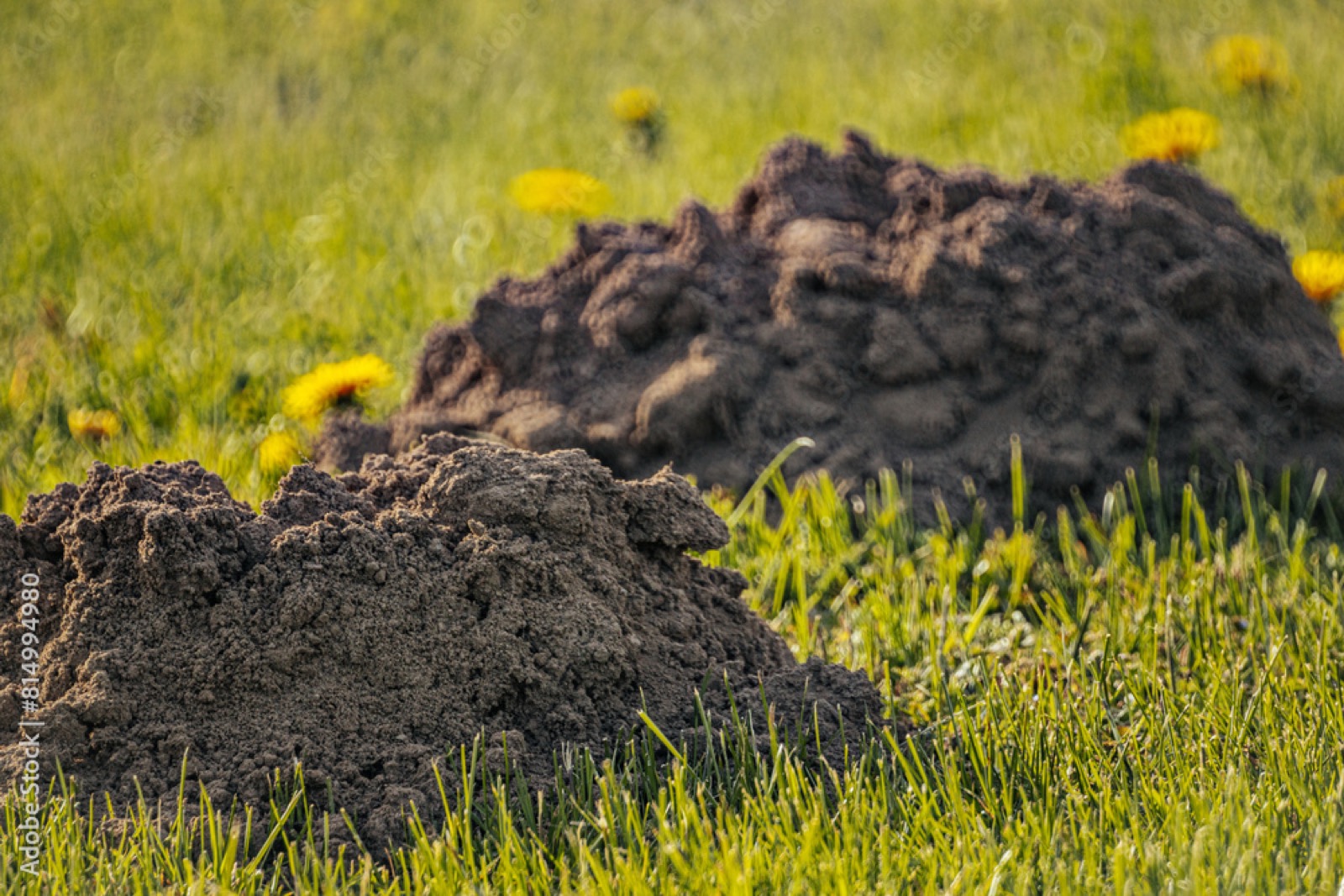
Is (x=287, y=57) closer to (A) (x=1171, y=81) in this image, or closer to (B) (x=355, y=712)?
(A) (x=1171, y=81)

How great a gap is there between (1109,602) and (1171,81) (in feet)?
16.4

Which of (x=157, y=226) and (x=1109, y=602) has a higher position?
(x=157, y=226)

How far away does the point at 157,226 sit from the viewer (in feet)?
19.9

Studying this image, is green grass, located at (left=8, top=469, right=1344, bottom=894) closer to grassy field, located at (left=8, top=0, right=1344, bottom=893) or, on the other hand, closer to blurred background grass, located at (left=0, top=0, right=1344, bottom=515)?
grassy field, located at (left=8, top=0, right=1344, bottom=893)

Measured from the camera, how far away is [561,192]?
18.3 feet

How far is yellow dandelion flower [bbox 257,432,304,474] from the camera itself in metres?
3.70

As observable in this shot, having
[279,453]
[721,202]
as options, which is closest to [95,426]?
[279,453]

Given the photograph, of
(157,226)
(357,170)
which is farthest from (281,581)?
(357,170)

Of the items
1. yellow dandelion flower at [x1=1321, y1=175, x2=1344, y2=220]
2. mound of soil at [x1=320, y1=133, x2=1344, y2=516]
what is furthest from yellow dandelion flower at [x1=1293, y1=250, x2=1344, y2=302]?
yellow dandelion flower at [x1=1321, y1=175, x2=1344, y2=220]

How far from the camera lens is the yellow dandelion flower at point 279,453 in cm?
370

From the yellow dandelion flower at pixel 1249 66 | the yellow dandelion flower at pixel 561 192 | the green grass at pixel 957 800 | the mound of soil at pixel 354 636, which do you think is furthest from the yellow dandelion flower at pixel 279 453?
the yellow dandelion flower at pixel 1249 66

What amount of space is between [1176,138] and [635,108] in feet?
9.17

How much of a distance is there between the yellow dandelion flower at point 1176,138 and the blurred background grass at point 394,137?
69 centimetres

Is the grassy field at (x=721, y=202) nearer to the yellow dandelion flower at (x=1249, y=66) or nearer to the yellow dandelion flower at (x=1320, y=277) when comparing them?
the yellow dandelion flower at (x=1249, y=66)
